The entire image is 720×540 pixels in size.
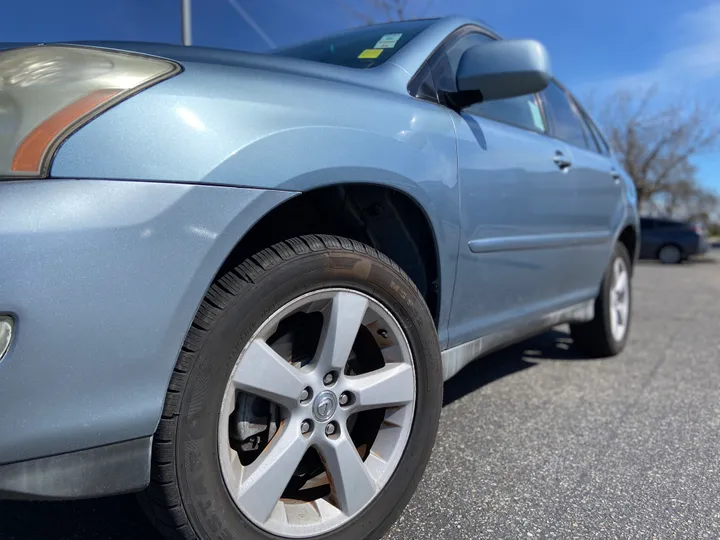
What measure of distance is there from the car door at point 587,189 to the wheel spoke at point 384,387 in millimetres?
1630

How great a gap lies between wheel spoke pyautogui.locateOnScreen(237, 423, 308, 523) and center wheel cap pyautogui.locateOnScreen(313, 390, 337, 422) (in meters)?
0.07

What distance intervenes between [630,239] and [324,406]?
3.31 metres

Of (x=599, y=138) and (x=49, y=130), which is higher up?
(x=49, y=130)

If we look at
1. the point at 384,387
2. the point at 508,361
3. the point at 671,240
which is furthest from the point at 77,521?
the point at 671,240

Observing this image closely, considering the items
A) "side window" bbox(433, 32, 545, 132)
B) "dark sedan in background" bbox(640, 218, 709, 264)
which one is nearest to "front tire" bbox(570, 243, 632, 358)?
"side window" bbox(433, 32, 545, 132)

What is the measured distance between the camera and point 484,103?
240 cm

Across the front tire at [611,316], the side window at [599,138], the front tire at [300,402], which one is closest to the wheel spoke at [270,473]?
the front tire at [300,402]

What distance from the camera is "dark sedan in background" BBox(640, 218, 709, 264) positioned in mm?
16516

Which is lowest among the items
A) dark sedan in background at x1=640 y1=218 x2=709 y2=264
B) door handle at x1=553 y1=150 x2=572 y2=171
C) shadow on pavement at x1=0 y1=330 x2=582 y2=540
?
dark sedan in background at x1=640 y1=218 x2=709 y2=264

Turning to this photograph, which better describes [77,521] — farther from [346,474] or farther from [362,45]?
[362,45]

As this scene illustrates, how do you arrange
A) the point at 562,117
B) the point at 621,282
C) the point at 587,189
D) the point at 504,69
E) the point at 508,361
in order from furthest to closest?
the point at 621,282
the point at 508,361
the point at 562,117
the point at 587,189
the point at 504,69

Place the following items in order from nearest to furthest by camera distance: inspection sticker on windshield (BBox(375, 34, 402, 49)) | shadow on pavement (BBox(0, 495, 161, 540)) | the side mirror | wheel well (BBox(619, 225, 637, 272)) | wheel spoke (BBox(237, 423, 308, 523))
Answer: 1. wheel spoke (BBox(237, 423, 308, 523))
2. shadow on pavement (BBox(0, 495, 161, 540))
3. the side mirror
4. inspection sticker on windshield (BBox(375, 34, 402, 49))
5. wheel well (BBox(619, 225, 637, 272))

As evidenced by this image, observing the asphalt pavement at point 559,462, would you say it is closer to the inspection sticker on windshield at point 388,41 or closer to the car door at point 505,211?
the car door at point 505,211

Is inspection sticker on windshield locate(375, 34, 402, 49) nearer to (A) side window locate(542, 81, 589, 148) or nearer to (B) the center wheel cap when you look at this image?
(A) side window locate(542, 81, 589, 148)
